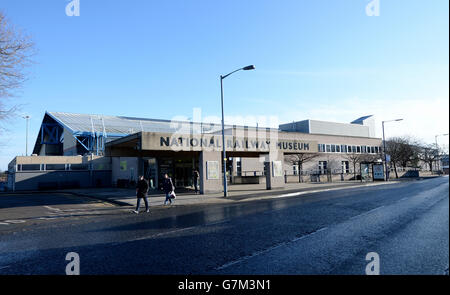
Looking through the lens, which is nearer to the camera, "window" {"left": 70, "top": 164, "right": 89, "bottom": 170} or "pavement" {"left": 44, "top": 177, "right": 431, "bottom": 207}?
"pavement" {"left": 44, "top": 177, "right": 431, "bottom": 207}

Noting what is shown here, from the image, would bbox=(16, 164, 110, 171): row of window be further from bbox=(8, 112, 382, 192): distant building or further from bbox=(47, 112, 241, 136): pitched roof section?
bbox=(47, 112, 241, 136): pitched roof section

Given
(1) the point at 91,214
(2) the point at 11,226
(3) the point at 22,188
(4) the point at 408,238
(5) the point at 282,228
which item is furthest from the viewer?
(3) the point at 22,188

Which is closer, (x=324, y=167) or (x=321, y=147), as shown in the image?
(x=324, y=167)

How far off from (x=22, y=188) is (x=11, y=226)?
29.6 metres

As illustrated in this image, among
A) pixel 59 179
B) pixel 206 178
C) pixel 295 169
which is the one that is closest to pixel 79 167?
pixel 59 179

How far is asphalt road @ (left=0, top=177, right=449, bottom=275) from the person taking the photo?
536 centimetres

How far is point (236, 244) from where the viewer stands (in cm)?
705

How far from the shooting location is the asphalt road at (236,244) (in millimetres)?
5363

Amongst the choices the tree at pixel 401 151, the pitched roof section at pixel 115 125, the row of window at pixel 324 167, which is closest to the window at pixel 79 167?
the pitched roof section at pixel 115 125

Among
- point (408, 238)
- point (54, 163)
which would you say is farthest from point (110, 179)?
point (408, 238)

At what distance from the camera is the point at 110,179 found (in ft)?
133

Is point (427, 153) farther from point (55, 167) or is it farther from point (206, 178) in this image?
point (55, 167)

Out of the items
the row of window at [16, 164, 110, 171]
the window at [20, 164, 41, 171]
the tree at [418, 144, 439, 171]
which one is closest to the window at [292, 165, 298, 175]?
the tree at [418, 144, 439, 171]
